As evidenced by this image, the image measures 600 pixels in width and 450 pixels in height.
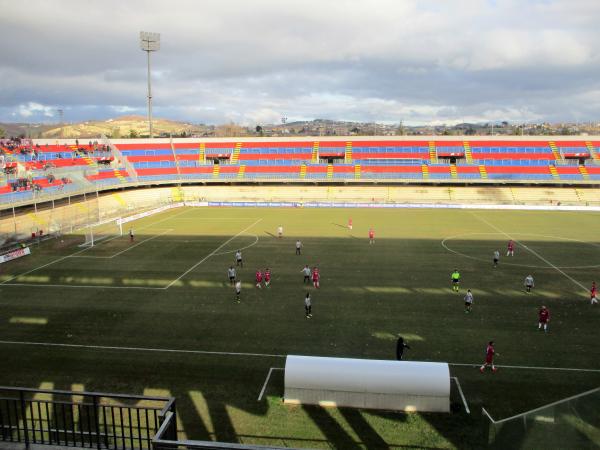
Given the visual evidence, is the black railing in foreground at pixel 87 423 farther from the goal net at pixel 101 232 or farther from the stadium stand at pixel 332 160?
the stadium stand at pixel 332 160

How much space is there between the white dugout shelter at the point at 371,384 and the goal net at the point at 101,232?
90.6ft

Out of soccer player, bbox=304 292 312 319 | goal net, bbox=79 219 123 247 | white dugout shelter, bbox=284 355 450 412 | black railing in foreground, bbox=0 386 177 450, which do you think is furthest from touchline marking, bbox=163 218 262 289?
white dugout shelter, bbox=284 355 450 412

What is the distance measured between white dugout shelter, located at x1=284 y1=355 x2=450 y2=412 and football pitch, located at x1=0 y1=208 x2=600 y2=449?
35cm

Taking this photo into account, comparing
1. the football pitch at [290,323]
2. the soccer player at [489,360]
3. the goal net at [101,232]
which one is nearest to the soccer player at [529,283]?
the football pitch at [290,323]

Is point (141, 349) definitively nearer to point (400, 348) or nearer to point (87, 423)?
point (87, 423)

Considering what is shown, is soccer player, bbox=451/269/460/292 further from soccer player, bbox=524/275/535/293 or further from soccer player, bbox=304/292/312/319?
soccer player, bbox=304/292/312/319

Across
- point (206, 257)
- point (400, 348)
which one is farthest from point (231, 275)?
point (400, 348)

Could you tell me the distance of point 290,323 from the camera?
19328 millimetres

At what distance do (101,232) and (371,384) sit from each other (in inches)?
1358

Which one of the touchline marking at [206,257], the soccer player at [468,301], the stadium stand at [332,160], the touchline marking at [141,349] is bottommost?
the touchline marking at [141,349]

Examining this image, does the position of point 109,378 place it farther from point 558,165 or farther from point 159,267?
point 558,165

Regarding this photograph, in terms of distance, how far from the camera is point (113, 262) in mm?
29953

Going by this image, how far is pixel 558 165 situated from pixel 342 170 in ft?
103

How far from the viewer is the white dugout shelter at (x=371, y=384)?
41.1ft
